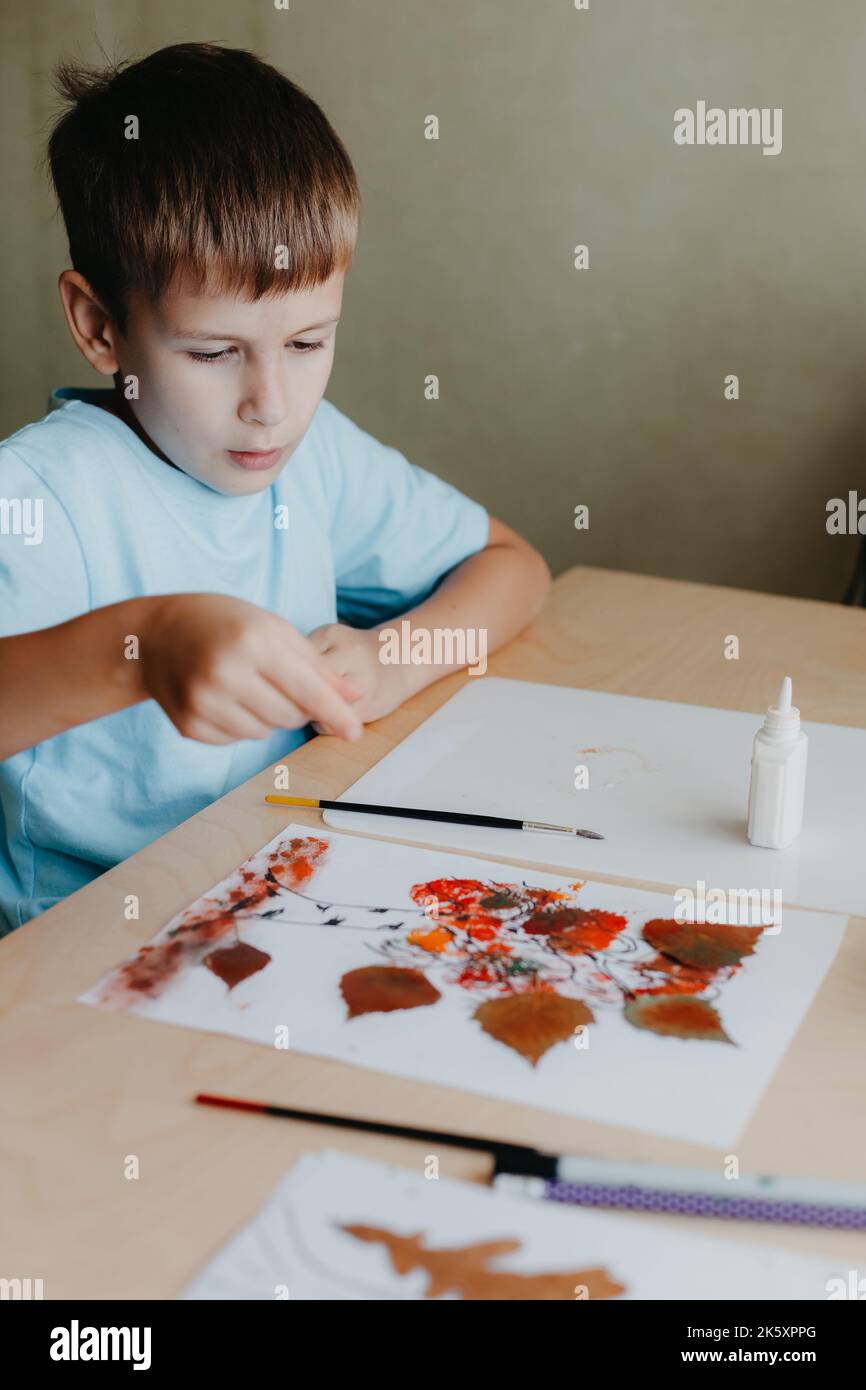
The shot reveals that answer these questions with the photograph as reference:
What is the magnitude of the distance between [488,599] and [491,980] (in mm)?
597

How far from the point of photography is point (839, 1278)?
512mm

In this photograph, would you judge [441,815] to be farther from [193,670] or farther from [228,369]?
[228,369]

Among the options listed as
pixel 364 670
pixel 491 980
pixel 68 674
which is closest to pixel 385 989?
Result: pixel 491 980

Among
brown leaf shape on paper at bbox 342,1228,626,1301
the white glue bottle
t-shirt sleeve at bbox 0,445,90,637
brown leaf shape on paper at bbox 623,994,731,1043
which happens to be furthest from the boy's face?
brown leaf shape on paper at bbox 342,1228,626,1301

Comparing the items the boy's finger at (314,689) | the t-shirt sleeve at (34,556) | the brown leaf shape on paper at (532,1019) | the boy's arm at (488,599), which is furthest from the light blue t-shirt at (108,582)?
the brown leaf shape on paper at (532,1019)

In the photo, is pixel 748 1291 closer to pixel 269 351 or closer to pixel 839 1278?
pixel 839 1278

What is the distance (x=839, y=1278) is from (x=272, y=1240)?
0.72 feet

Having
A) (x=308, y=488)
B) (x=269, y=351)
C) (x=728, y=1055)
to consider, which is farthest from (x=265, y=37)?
(x=728, y=1055)

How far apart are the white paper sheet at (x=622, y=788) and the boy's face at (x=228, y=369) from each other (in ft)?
0.87

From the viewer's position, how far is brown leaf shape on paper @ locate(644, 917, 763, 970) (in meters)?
0.72

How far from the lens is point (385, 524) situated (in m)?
1.32

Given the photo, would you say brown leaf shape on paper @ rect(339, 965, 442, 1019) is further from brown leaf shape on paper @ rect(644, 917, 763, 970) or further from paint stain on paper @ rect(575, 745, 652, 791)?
paint stain on paper @ rect(575, 745, 652, 791)

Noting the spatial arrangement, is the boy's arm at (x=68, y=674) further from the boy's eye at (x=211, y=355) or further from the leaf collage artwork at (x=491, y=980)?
the boy's eye at (x=211, y=355)

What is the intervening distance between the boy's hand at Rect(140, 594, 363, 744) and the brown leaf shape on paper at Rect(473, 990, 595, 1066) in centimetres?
16
